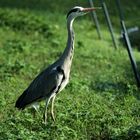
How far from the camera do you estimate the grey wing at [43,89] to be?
29.1 feet

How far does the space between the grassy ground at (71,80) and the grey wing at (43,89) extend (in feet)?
0.82

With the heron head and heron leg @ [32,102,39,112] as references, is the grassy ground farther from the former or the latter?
the heron head

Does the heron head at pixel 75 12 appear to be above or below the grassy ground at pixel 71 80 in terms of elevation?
above

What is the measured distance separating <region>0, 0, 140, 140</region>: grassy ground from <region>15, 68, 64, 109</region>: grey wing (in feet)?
0.82

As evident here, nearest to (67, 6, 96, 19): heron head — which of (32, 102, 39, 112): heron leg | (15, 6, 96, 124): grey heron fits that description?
(15, 6, 96, 124): grey heron

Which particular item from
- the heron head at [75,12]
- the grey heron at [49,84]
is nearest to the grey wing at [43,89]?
the grey heron at [49,84]

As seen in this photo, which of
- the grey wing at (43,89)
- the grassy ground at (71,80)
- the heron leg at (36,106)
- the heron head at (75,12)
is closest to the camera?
the grassy ground at (71,80)

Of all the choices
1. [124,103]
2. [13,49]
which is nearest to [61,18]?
[13,49]

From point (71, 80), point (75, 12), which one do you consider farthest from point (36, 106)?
point (71, 80)

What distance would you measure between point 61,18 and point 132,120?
34.4ft

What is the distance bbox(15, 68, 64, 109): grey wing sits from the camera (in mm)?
8859

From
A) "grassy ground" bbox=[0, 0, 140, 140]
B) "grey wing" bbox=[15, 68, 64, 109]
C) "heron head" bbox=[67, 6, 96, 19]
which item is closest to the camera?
"grassy ground" bbox=[0, 0, 140, 140]

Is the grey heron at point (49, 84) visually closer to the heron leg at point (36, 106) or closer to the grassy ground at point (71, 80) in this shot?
the heron leg at point (36, 106)

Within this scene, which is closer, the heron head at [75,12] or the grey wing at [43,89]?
the grey wing at [43,89]
